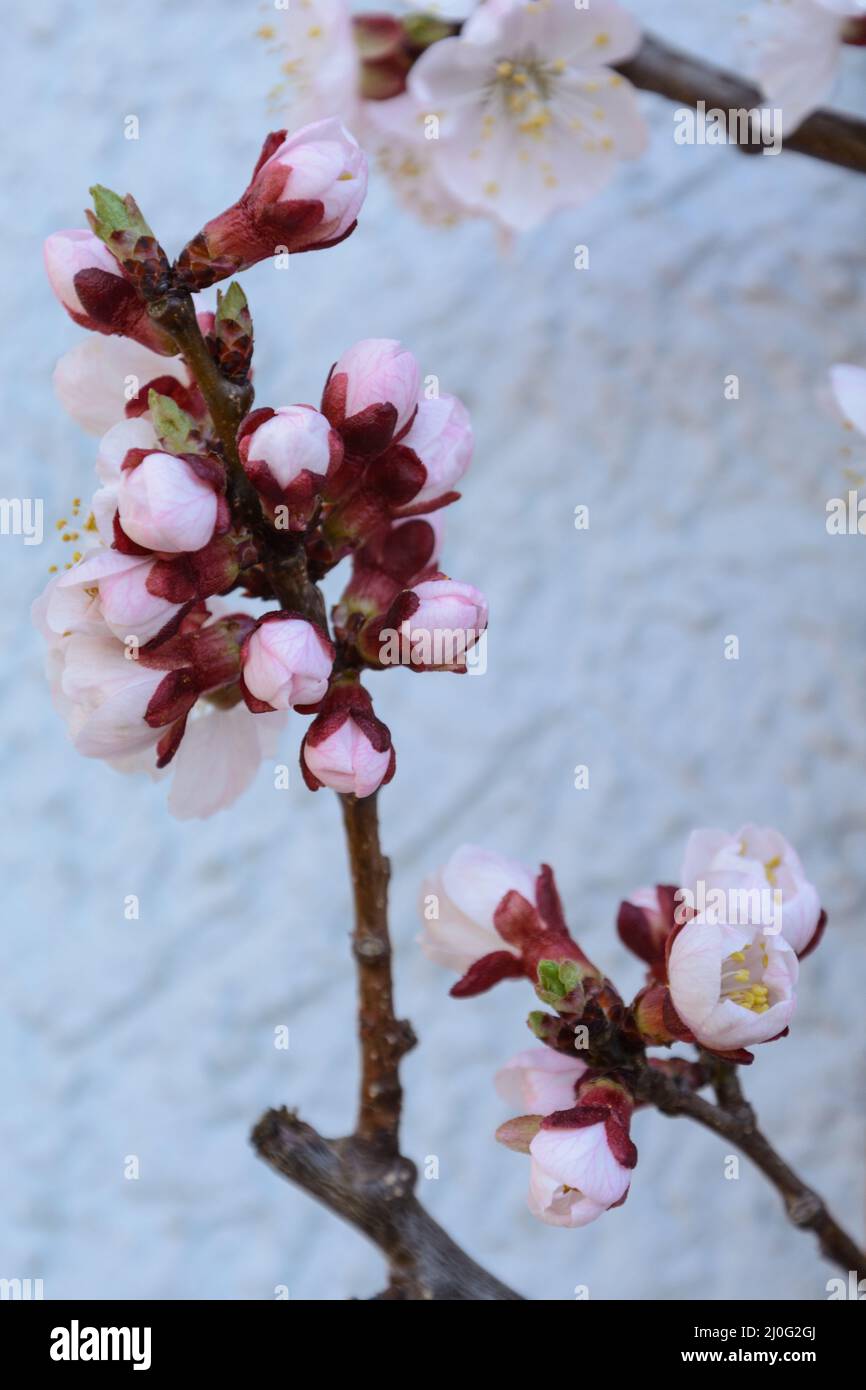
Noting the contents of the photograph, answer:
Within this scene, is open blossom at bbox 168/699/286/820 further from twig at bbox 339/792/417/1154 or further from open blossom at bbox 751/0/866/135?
open blossom at bbox 751/0/866/135

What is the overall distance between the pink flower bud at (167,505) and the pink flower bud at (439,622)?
4cm

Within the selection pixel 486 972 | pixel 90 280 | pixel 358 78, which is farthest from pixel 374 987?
pixel 358 78

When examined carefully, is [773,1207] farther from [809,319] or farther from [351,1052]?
[809,319]

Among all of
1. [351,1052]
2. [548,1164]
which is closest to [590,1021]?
[548,1164]

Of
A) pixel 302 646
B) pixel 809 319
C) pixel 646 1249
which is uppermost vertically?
pixel 809 319

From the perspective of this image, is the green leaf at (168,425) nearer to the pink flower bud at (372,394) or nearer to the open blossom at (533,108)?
the pink flower bud at (372,394)

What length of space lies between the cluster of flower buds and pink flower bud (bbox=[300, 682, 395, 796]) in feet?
0.18

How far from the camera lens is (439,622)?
0.80ft

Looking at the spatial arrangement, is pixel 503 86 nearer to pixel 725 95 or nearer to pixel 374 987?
pixel 725 95

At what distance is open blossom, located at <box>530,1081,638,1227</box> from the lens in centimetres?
25

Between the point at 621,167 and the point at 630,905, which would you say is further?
the point at 621,167

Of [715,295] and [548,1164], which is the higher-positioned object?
[715,295]

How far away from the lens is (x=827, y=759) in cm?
63

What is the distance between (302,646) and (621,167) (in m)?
0.46
